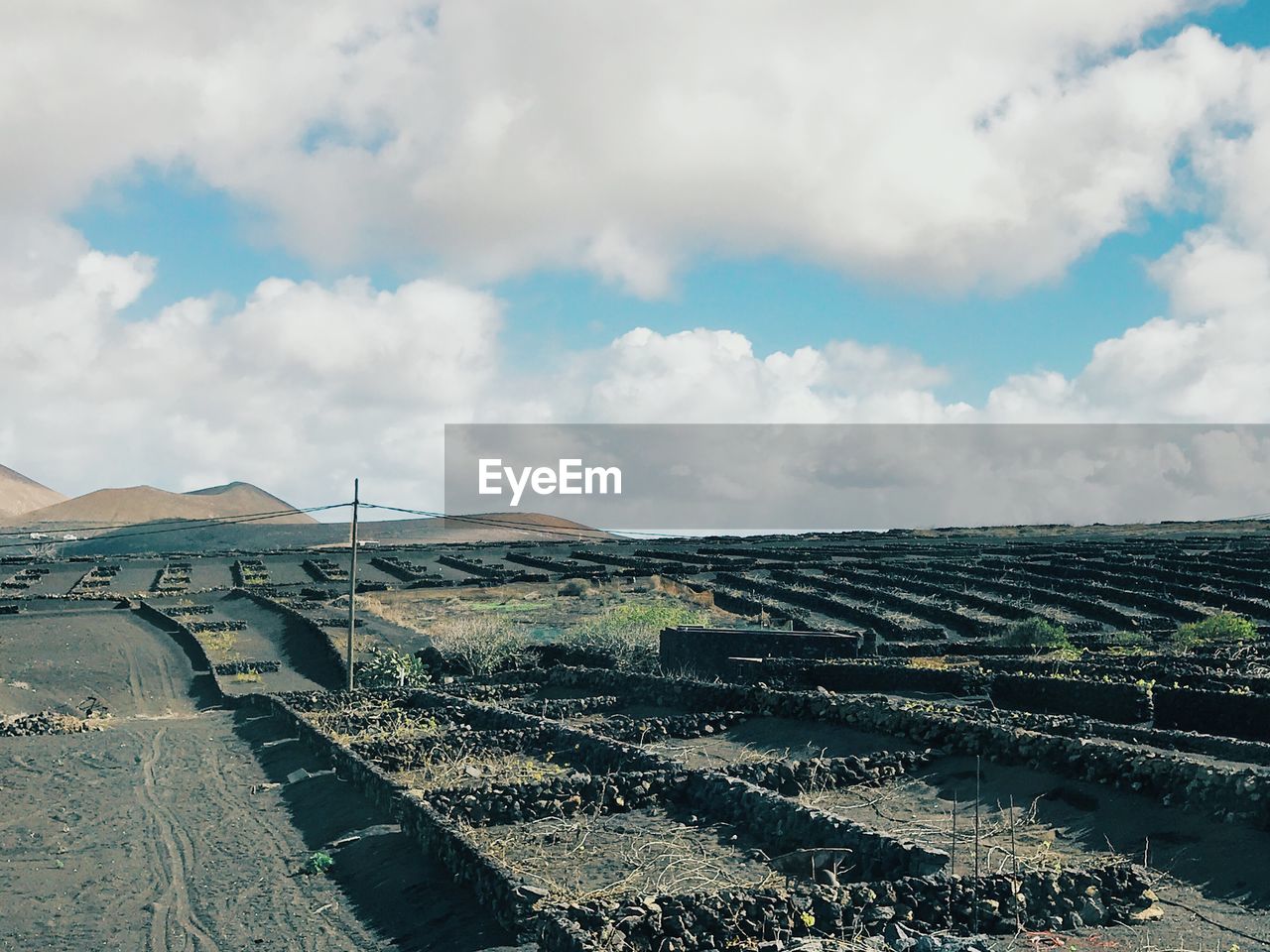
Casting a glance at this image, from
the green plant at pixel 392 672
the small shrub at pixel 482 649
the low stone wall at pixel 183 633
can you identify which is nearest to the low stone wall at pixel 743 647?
the small shrub at pixel 482 649

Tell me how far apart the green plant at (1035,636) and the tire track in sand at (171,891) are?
29.1 metres

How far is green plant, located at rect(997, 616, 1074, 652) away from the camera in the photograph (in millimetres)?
41312

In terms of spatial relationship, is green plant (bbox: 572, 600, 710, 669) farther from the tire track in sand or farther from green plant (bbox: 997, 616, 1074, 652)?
the tire track in sand

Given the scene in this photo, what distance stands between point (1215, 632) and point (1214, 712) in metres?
21.3

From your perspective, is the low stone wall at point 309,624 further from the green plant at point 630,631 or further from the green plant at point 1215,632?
the green plant at point 1215,632

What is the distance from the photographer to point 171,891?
17.5 meters

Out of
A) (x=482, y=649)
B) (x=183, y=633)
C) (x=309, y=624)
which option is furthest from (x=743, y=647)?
(x=183, y=633)

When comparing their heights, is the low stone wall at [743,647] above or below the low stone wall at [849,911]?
above

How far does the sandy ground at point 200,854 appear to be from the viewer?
49.8 ft

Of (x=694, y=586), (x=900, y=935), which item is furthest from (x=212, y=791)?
(x=694, y=586)

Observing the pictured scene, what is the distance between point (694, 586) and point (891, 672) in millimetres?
40611

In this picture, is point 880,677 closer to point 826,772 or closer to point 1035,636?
point 826,772

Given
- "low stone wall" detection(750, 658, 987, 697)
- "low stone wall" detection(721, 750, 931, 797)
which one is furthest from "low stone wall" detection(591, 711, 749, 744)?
"low stone wall" detection(721, 750, 931, 797)

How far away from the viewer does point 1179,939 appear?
11484 mm
